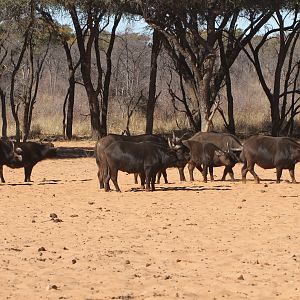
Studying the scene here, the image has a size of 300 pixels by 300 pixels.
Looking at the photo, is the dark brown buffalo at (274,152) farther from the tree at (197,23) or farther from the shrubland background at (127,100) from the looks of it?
the shrubland background at (127,100)

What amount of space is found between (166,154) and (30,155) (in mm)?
4551

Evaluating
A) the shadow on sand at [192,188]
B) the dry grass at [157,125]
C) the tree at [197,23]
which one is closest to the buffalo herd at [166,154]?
the shadow on sand at [192,188]

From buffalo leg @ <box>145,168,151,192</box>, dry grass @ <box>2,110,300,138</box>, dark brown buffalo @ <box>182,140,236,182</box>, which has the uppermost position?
dry grass @ <box>2,110,300,138</box>

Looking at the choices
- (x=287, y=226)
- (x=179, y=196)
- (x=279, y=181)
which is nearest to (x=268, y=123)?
(x=279, y=181)

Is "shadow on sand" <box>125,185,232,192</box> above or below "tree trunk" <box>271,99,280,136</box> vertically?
below

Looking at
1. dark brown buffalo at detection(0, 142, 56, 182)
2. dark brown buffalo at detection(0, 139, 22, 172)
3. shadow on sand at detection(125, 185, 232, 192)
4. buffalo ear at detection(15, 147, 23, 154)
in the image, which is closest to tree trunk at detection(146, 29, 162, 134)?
dark brown buffalo at detection(0, 142, 56, 182)

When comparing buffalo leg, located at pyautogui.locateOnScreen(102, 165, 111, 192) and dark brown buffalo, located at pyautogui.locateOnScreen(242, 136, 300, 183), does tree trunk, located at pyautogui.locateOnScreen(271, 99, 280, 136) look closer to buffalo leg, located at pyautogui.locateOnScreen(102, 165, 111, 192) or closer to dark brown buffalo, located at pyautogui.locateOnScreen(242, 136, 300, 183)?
dark brown buffalo, located at pyautogui.locateOnScreen(242, 136, 300, 183)

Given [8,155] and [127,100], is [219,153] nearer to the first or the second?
[8,155]

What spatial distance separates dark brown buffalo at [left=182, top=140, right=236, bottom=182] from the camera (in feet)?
63.5

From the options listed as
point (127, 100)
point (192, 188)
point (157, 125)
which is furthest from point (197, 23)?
point (127, 100)

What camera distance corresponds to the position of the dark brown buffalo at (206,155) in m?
19.4

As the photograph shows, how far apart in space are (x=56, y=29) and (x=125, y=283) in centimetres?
2855

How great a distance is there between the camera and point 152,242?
1099cm

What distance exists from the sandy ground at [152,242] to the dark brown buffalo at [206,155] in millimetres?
1265
